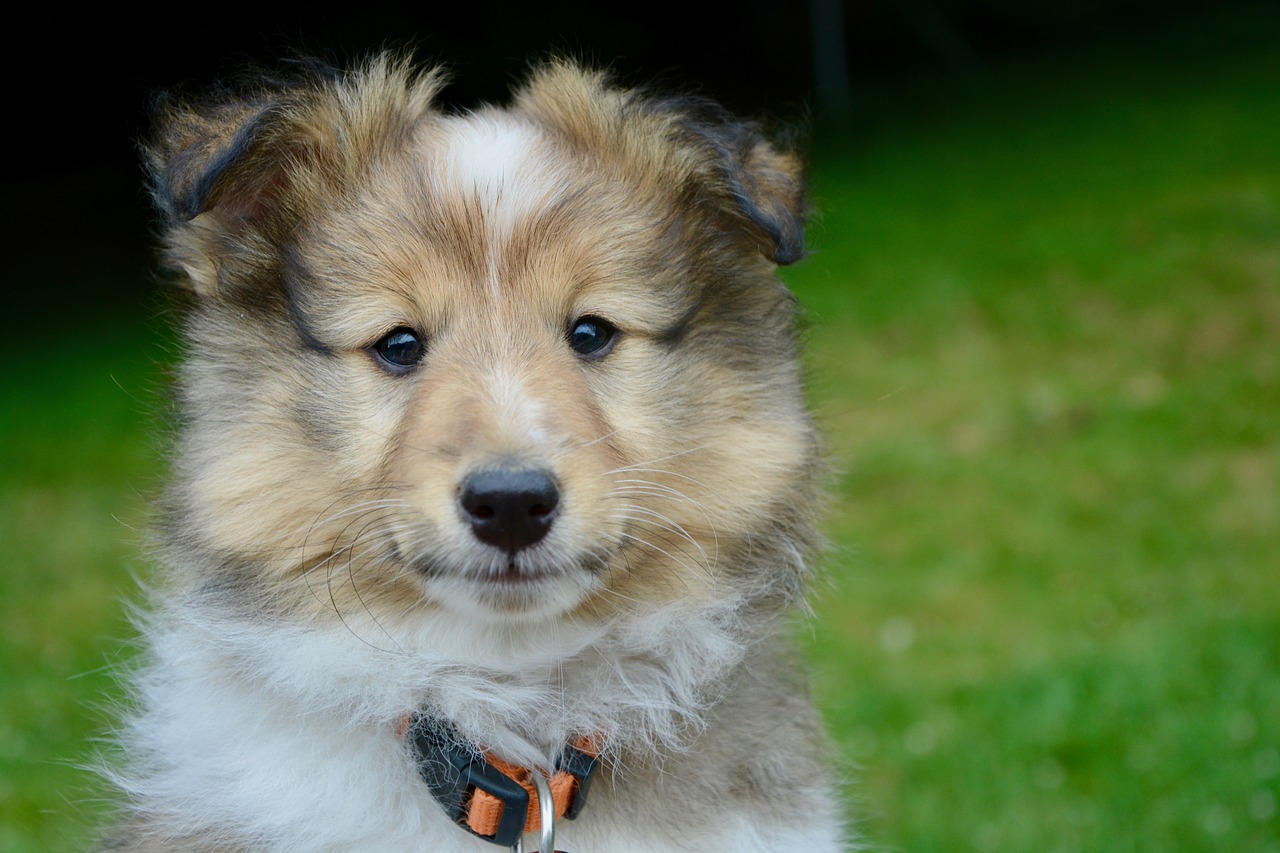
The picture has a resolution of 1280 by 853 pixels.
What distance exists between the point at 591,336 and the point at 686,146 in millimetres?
643

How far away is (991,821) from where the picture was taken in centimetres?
547

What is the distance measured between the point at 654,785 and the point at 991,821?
8.96 ft

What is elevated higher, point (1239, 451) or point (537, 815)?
point (537, 815)

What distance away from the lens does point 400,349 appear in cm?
325

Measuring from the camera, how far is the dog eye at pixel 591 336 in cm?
333

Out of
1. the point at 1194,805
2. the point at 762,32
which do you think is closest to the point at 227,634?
the point at 1194,805

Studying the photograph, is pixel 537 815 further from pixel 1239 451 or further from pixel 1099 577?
pixel 1239 451

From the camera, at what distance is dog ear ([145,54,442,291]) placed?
338 cm

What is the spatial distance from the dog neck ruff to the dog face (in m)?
0.31

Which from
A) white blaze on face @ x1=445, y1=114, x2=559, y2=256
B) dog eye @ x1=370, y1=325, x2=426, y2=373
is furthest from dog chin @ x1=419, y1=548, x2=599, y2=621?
white blaze on face @ x1=445, y1=114, x2=559, y2=256

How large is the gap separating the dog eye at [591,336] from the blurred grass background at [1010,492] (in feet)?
3.01

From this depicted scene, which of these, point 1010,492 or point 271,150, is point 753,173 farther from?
point 1010,492

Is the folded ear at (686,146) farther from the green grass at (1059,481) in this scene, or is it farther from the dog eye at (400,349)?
the dog eye at (400,349)

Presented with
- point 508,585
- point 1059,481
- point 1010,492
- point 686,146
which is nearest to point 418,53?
point 1010,492
